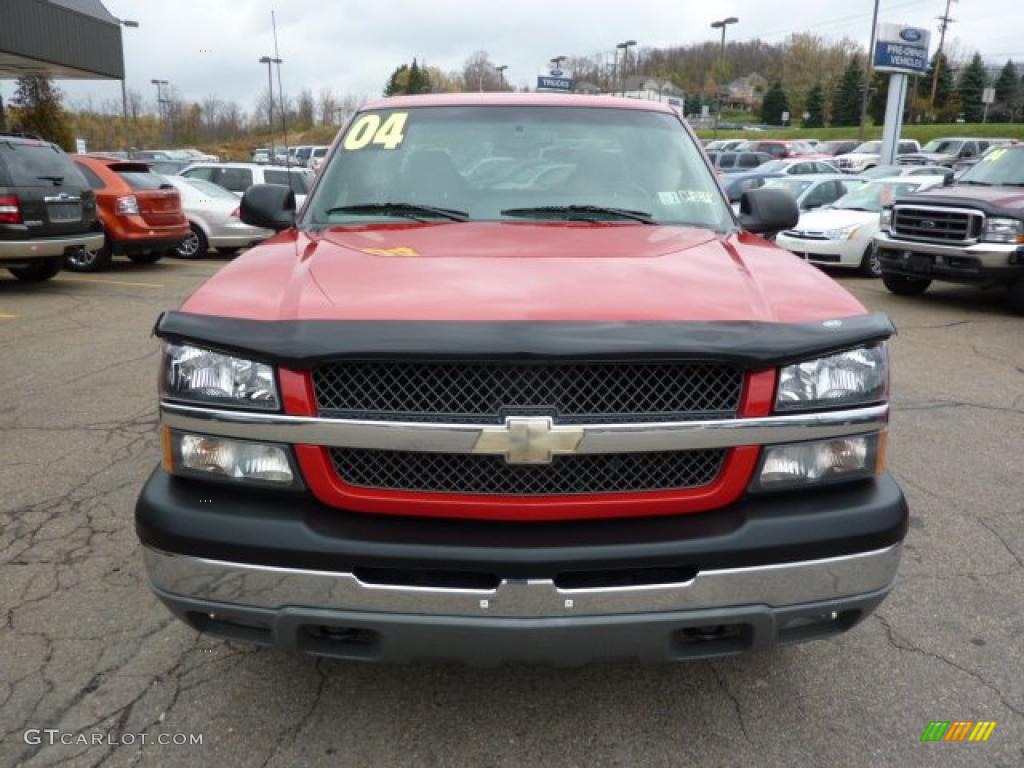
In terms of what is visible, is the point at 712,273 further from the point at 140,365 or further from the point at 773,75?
the point at 773,75

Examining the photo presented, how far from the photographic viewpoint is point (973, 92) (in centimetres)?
7675

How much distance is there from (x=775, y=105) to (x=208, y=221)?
89.9 meters

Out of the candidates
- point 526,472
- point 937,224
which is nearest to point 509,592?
point 526,472

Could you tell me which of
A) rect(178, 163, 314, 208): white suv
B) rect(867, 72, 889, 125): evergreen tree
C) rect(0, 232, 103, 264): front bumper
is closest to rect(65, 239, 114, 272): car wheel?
rect(0, 232, 103, 264): front bumper

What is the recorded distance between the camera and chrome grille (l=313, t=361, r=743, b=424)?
208 cm

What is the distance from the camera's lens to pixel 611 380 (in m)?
2.10

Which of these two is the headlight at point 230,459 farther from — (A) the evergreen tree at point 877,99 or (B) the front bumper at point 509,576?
(A) the evergreen tree at point 877,99

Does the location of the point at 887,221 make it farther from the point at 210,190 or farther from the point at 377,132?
the point at 210,190

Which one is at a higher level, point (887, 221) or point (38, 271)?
point (887, 221)

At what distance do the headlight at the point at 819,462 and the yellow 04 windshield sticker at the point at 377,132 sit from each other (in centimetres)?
226

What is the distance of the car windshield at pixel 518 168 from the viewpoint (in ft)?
11.2

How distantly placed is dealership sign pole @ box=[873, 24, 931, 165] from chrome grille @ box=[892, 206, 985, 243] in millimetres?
21629

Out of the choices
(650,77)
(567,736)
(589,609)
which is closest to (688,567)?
(589,609)

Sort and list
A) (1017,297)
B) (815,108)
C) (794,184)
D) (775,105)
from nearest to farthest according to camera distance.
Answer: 1. (1017,297)
2. (794,184)
3. (815,108)
4. (775,105)
